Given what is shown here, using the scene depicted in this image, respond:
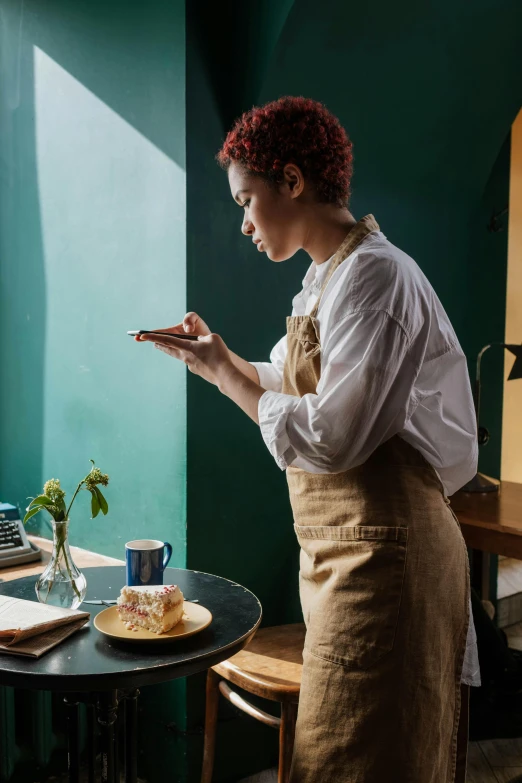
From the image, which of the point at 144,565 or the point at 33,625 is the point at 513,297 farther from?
the point at 33,625

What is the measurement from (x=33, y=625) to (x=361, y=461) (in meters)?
0.65

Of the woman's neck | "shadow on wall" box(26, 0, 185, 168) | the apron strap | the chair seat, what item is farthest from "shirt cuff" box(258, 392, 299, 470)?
"shadow on wall" box(26, 0, 185, 168)

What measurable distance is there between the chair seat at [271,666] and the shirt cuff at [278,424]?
2.42 feet

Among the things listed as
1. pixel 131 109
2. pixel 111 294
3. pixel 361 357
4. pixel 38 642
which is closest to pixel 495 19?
pixel 131 109

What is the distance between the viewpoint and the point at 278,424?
4.27ft

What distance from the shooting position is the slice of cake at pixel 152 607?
4.38ft

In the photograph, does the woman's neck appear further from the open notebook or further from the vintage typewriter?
the vintage typewriter

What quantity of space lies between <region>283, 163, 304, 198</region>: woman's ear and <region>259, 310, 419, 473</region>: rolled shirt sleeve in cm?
31

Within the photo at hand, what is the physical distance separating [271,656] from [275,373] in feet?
2.49

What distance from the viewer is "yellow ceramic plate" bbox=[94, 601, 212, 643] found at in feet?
4.31

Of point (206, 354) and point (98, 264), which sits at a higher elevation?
point (98, 264)

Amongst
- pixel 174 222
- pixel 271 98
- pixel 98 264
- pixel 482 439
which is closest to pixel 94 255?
pixel 98 264

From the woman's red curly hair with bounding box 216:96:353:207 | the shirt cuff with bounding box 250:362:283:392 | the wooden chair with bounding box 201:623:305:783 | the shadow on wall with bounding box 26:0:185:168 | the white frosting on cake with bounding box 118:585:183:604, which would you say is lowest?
the wooden chair with bounding box 201:623:305:783

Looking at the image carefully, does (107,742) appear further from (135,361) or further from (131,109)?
(131,109)
